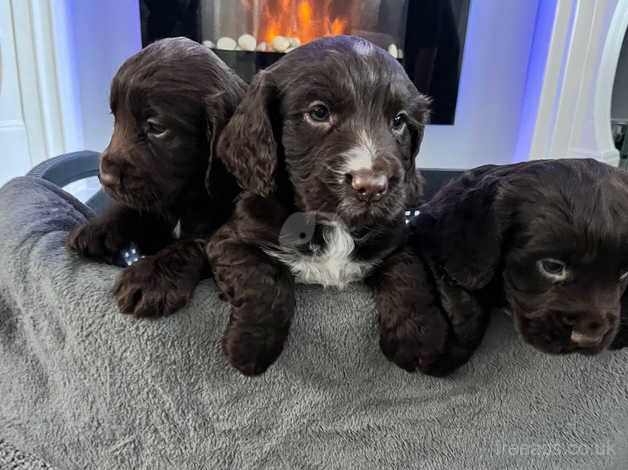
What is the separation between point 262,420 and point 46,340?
52cm

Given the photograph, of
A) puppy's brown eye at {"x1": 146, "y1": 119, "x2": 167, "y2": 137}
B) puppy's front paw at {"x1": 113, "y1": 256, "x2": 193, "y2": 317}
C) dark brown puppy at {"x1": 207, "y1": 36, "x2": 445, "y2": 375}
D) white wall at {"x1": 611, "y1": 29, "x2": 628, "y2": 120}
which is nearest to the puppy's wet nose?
dark brown puppy at {"x1": 207, "y1": 36, "x2": 445, "y2": 375}

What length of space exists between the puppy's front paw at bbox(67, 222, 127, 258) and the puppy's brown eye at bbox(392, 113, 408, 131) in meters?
0.76

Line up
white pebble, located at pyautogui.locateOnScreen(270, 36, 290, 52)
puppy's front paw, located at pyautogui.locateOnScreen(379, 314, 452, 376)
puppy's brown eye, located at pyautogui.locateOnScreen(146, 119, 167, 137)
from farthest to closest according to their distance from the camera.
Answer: white pebble, located at pyautogui.locateOnScreen(270, 36, 290, 52) < puppy's brown eye, located at pyautogui.locateOnScreen(146, 119, 167, 137) < puppy's front paw, located at pyautogui.locateOnScreen(379, 314, 452, 376)

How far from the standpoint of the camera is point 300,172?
1160 millimetres

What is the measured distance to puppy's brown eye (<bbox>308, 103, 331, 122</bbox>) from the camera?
1.13 m

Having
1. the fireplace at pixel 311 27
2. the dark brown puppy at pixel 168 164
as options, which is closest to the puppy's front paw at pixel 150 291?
the dark brown puppy at pixel 168 164

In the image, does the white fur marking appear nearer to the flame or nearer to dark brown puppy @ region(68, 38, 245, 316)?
dark brown puppy @ region(68, 38, 245, 316)

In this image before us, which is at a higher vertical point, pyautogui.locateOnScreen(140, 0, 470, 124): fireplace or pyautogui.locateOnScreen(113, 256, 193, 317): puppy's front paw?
pyautogui.locateOnScreen(140, 0, 470, 124): fireplace

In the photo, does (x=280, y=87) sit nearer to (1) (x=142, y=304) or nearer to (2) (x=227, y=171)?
(2) (x=227, y=171)

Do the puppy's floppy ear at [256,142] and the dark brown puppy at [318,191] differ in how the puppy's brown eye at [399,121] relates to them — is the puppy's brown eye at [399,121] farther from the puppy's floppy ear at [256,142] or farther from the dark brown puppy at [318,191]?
the puppy's floppy ear at [256,142]

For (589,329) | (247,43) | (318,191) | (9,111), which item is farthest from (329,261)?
(247,43)

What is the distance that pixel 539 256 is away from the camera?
105cm

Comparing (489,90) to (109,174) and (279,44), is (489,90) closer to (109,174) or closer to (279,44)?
(279,44)

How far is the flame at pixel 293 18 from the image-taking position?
3.81 metres
